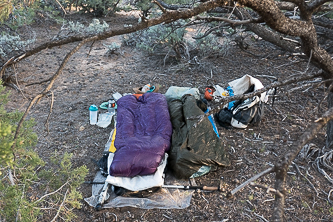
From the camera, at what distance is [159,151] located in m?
3.53

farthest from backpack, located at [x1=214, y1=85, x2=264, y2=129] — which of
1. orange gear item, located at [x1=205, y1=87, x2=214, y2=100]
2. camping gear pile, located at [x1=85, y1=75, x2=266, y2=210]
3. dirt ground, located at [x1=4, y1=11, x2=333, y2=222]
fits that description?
orange gear item, located at [x1=205, y1=87, x2=214, y2=100]

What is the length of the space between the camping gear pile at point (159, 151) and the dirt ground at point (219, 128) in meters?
0.15

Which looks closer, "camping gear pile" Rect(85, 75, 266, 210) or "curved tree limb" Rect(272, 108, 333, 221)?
"curved tree limb" Rect(272, 108, 333, 221)

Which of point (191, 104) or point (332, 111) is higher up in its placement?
point (332, 111)

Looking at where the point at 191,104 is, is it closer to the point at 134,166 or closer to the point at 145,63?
→ the point at 134,166

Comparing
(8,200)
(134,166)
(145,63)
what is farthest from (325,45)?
(8,200)

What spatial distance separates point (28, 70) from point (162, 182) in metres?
4.97

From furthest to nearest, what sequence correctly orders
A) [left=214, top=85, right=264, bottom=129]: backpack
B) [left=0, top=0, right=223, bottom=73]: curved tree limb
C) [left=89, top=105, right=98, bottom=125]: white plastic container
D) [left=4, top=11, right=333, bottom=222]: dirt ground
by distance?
[left=89, top=105, right=98, bottom=125]: white plastic container → [left=214, top=85, right=264, bottom=129]: backpack → [left=4, top=11, right=333, bottom=222]: dirt ground → [left=0, top=0, right=223, bottom=73]: curved tree limb

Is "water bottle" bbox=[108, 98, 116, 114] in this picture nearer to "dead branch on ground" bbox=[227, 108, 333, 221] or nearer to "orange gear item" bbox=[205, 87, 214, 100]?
"orange gear item" bbox=[205, 87, 214, 100]

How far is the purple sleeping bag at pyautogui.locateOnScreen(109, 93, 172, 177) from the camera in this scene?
3.37 meters

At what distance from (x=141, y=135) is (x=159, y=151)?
499 millimetres

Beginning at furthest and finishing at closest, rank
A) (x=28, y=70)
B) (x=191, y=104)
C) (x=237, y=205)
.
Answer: (x=28, y=70), (x=191, y=104), (x=237, y=205)

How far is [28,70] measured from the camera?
661 cm

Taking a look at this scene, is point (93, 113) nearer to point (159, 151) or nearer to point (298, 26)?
point (159, 151)
